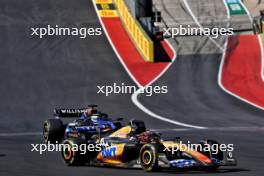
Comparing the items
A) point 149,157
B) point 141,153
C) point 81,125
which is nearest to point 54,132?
point 81,125

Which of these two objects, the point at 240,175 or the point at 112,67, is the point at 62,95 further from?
the point at 240,175

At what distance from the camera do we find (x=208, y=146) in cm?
1644

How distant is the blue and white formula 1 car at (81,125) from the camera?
22344mm

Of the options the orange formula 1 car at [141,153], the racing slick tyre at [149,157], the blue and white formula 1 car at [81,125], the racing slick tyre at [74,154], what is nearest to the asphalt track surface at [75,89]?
the racing slick tyre at [74,154]

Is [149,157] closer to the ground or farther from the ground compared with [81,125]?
closer to the ground

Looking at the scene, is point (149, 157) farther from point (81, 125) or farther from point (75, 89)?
point (75, 89)

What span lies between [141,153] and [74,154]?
2.23 m

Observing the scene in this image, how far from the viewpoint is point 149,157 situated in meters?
15.9

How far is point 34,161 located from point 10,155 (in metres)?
1.75

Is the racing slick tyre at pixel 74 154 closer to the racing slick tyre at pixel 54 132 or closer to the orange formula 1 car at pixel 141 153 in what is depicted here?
the orange formula 1 car at pixel 141 153

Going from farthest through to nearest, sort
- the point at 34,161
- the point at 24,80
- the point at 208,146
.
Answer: the point at 24,80 → the point at 34,161 → the point at 208,146

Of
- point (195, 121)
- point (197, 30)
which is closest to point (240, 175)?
point (195, 121)

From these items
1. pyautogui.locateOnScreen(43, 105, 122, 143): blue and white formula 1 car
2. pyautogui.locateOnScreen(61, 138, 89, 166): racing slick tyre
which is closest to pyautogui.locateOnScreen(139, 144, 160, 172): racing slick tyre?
pyautogui.locateOnScreen(61, 138, 89, 166): racing slick tyre

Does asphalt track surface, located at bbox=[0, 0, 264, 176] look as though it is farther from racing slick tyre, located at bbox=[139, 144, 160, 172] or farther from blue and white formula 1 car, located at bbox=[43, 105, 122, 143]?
racing slick tyre, located at bbox=[139, 144, 160, 172]
